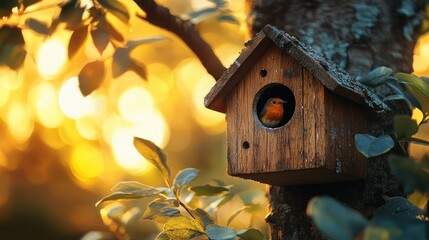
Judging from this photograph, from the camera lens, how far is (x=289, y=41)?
177 centimetres

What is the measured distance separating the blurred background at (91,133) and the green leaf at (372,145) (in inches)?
135

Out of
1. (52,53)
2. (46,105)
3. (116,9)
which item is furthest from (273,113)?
(46,105)

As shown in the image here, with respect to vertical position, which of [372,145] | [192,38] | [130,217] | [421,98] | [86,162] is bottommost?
[130,217]

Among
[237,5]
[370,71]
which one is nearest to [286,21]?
[370,71]

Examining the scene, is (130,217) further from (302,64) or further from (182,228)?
(302,64)

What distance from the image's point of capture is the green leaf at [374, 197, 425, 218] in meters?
1.72

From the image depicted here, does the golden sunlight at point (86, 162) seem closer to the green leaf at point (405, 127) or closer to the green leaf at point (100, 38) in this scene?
the green leaf at point (100, 38)

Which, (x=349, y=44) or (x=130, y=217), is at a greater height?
(x=349, y=44)

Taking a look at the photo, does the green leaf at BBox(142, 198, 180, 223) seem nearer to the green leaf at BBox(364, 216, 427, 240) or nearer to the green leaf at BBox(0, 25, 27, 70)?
the green leaf at BBox(0, 25, 27, 70)

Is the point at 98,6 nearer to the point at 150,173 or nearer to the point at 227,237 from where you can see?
the point at 227,237

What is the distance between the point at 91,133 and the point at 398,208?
4.98m

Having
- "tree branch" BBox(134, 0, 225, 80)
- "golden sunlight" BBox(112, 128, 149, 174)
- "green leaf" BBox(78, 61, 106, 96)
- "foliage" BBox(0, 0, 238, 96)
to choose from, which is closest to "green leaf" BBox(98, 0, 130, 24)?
"foliage" BBox(0, 0, 238, 96)

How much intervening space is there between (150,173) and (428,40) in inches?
88.1

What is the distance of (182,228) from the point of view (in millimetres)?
1765
